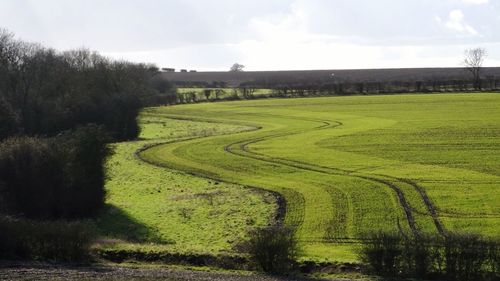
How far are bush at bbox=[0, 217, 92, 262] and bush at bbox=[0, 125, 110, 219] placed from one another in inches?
442

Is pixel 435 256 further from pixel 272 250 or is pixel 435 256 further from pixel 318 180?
pixel 318 180

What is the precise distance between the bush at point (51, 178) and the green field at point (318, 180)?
7.52ft

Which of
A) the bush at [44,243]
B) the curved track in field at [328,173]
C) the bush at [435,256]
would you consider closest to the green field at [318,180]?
the curved track in field at [328,173]

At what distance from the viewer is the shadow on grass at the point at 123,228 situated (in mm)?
30253

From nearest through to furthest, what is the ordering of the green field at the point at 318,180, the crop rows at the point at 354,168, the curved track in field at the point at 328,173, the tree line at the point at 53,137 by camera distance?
the tree line at the point at 53,137 → the green field at the point at 318,180 → the crop rows at the point at 354,168 → the curved track in field at the point at 328,173

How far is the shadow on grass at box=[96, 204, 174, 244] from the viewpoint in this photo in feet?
99.3

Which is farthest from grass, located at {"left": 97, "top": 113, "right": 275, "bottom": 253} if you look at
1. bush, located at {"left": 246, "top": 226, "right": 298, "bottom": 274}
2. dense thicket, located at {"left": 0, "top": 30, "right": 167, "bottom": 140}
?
dense thicket, located at {"left": 0, "top": 30, "right": 167, "bottom": 140}

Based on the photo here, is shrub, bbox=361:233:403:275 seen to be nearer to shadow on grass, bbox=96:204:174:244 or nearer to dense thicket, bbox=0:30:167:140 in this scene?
shadow on grass, bbox=96:204:174:244

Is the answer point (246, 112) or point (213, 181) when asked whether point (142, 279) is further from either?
point (246, 112)

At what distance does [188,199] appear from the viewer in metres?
39.2

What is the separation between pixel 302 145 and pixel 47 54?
4177 centimetres

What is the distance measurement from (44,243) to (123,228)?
11.3m

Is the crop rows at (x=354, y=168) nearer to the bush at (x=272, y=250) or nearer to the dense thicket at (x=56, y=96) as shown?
the bush at (x=272, y=250)

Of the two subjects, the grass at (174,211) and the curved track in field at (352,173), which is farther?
the curved track in field at (352,173)
